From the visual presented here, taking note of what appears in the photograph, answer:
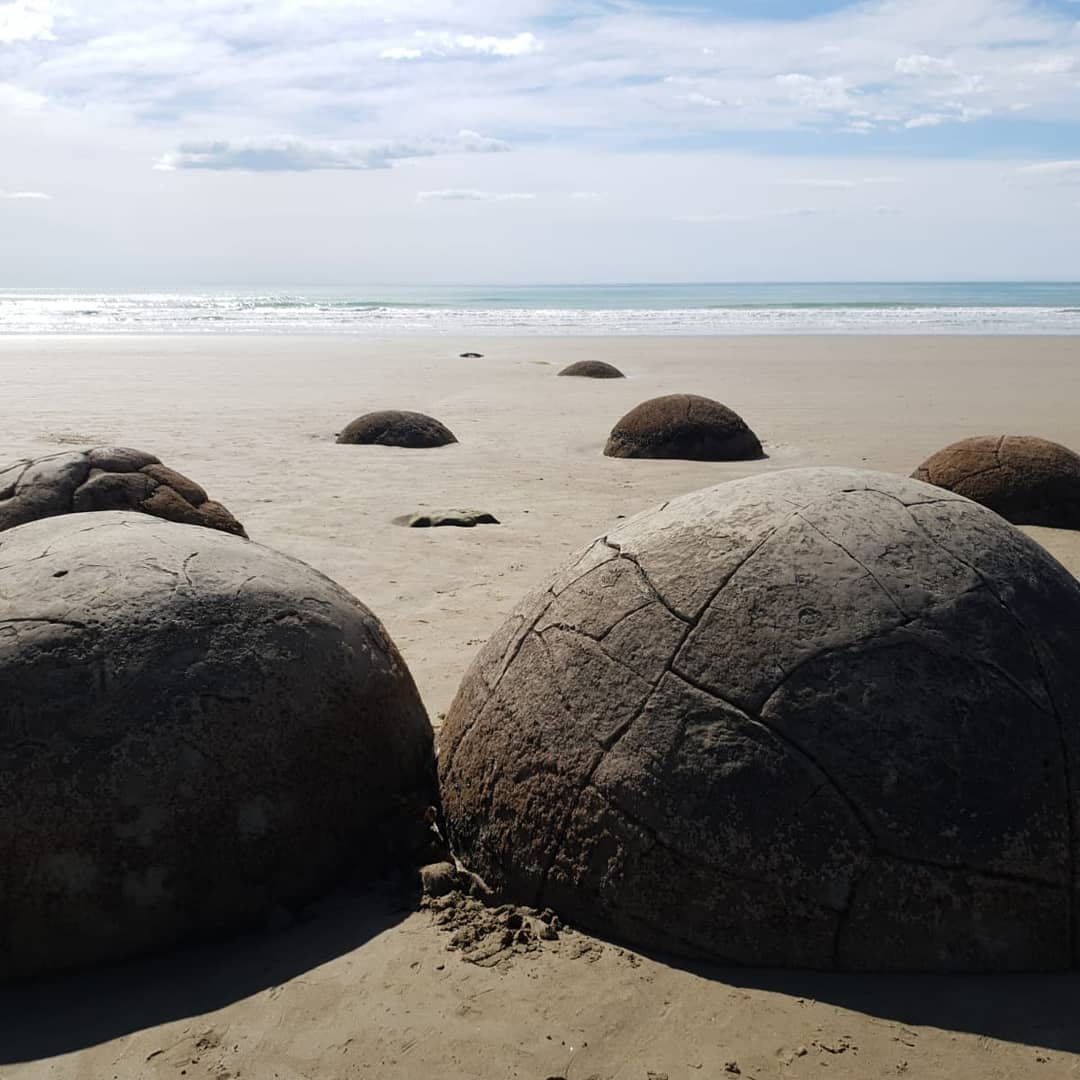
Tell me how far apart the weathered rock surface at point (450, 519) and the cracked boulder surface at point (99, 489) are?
1899 millimetres

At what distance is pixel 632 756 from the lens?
3391 mm

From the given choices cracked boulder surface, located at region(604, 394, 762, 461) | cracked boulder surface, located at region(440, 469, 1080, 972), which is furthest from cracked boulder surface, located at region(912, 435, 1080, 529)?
cracked boulder surface, located at region(440, 469, 1080, 972)

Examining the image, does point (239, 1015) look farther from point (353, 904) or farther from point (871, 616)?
point (871, 616)

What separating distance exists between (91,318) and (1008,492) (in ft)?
158

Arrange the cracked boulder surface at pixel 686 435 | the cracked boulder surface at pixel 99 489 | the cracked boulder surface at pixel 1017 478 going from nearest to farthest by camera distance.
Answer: the cracked boulder surface at pixel 99 489 → the cracked boulder surface at pixel 1017 478 → the cracked boulder surface at pixel 686 435

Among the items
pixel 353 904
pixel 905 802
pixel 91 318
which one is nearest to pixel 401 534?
pixel 353 904

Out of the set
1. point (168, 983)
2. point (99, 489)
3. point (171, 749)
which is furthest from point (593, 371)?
point (168, 983)

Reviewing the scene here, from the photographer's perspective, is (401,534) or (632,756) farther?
(401,534)

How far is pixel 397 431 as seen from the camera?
14828mm

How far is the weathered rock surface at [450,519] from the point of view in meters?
9.84

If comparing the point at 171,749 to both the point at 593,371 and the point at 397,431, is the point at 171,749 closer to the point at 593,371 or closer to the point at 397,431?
the point at 397,431

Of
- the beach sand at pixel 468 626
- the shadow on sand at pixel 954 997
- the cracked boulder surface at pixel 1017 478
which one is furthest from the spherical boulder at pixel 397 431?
the shadow on sand at pixel 954 997

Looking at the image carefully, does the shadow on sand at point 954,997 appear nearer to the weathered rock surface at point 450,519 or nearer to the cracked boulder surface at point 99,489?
the cracked boulder surface at point 99,489

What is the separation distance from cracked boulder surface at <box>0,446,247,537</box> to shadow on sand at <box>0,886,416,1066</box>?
4278mm
